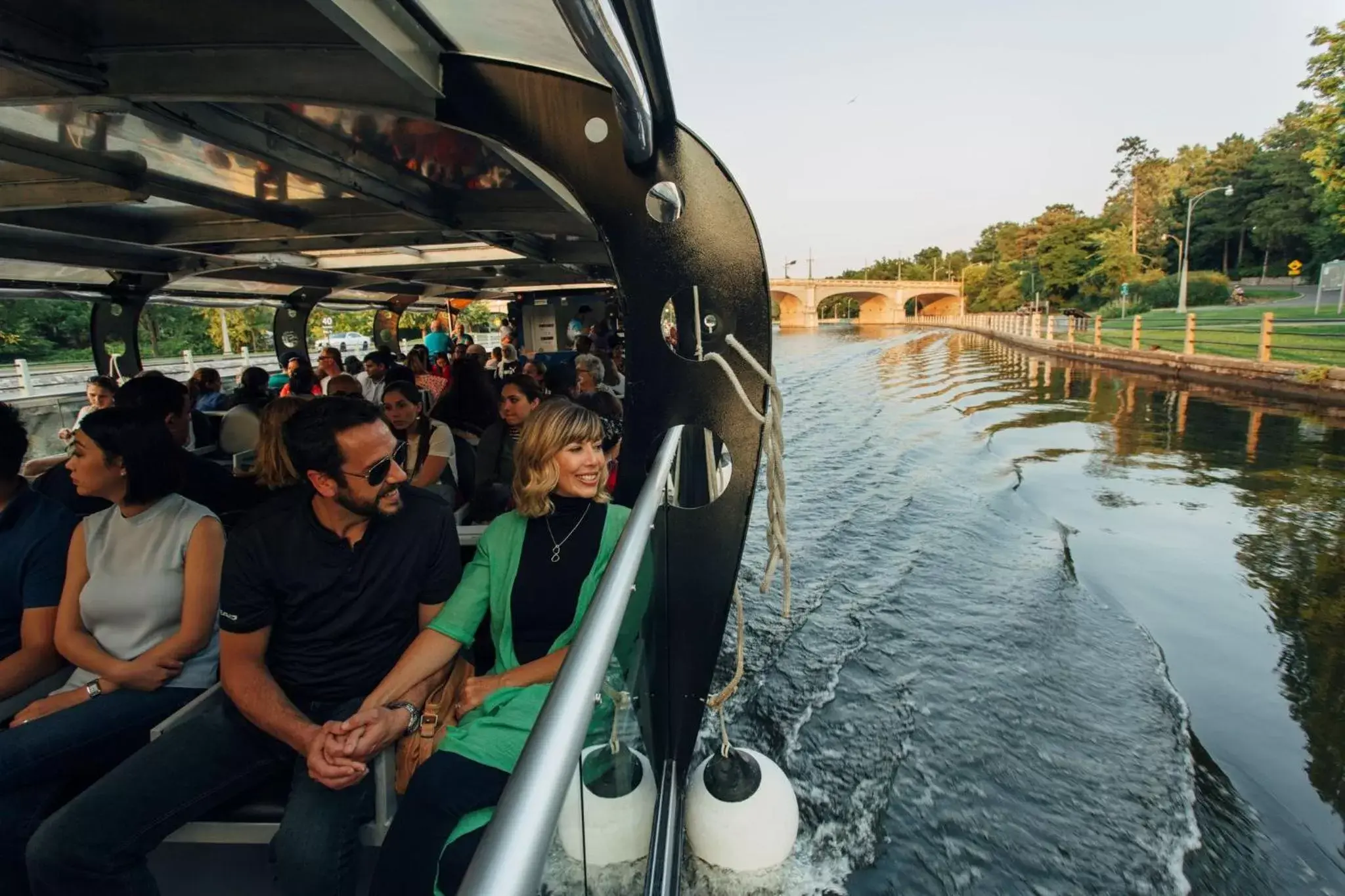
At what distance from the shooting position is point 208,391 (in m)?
8.34

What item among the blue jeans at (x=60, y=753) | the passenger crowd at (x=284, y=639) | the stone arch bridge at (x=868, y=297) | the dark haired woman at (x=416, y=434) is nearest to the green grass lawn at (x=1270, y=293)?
the stone arch bridge at (x=868, y=297)

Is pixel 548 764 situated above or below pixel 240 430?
above

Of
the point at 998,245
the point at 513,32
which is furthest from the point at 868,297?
the point at 513,32

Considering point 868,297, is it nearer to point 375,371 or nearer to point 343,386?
point 375,371

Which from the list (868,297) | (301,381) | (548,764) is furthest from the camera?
(868,297)

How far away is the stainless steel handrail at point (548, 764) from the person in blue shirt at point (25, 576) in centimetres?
232

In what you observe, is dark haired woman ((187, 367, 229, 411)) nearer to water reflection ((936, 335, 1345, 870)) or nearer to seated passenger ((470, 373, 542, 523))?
seated passenger ((470, 373, 542, 523))

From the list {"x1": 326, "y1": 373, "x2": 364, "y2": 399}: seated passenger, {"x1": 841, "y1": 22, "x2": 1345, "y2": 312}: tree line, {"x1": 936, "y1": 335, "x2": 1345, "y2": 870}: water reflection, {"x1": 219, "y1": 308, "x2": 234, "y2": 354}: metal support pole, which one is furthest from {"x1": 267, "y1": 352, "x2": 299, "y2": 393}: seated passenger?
{"x1": 841, "y1": 22, "x2": 1345, "y2": 312}: tree line

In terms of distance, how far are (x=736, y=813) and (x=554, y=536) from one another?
1.17 metres

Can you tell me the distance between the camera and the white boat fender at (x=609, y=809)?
1.14 metres

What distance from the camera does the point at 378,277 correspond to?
11234 millimetres

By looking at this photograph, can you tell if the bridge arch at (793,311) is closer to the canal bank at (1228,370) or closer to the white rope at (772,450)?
the canal bank at (1228,370)

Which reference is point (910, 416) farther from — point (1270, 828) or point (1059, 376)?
point (1270, 828)

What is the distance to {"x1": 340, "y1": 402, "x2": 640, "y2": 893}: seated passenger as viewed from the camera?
190 cm
